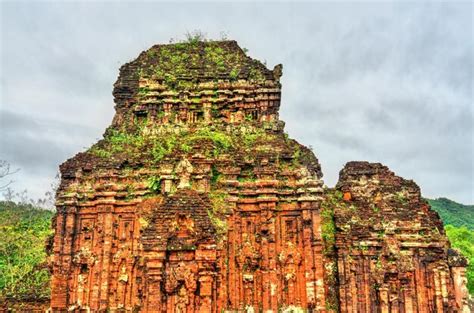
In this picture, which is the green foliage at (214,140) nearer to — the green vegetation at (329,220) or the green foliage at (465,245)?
the green vegetation at (329,220)

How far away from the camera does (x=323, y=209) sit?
12781mm

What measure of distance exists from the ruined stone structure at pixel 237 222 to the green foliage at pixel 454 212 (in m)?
56.4

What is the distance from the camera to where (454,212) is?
70.1m

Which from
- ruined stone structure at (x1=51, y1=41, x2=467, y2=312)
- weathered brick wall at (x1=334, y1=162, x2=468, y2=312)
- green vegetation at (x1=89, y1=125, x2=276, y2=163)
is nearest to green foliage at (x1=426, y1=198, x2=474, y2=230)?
weathered brick wall at (x1=334, y1=162, x2=468, y2=312)

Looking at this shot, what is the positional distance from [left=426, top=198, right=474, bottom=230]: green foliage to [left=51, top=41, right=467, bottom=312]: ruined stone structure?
5638 cm

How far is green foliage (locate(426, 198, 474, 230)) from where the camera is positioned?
6481 cm

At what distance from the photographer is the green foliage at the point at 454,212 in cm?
6481

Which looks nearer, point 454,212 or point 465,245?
point 465,245

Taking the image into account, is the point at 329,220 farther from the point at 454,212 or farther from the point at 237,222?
the point at 454,212

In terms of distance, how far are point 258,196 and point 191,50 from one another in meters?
6.33

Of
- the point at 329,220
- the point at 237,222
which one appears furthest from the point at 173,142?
the point at 329,220

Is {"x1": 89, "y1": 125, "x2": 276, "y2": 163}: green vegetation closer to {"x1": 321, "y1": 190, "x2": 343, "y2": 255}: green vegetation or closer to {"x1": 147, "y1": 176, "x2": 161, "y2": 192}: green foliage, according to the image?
{"x1": 147, "y1": 176, "x2": 161, "y2": 192}: green foliage

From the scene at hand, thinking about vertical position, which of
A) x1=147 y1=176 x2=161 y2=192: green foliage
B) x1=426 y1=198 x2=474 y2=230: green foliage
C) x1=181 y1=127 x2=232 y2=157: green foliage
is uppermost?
x1=426 y1=198 x2=474 y2=230: green foliage

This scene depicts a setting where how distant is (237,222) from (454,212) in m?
68.0
